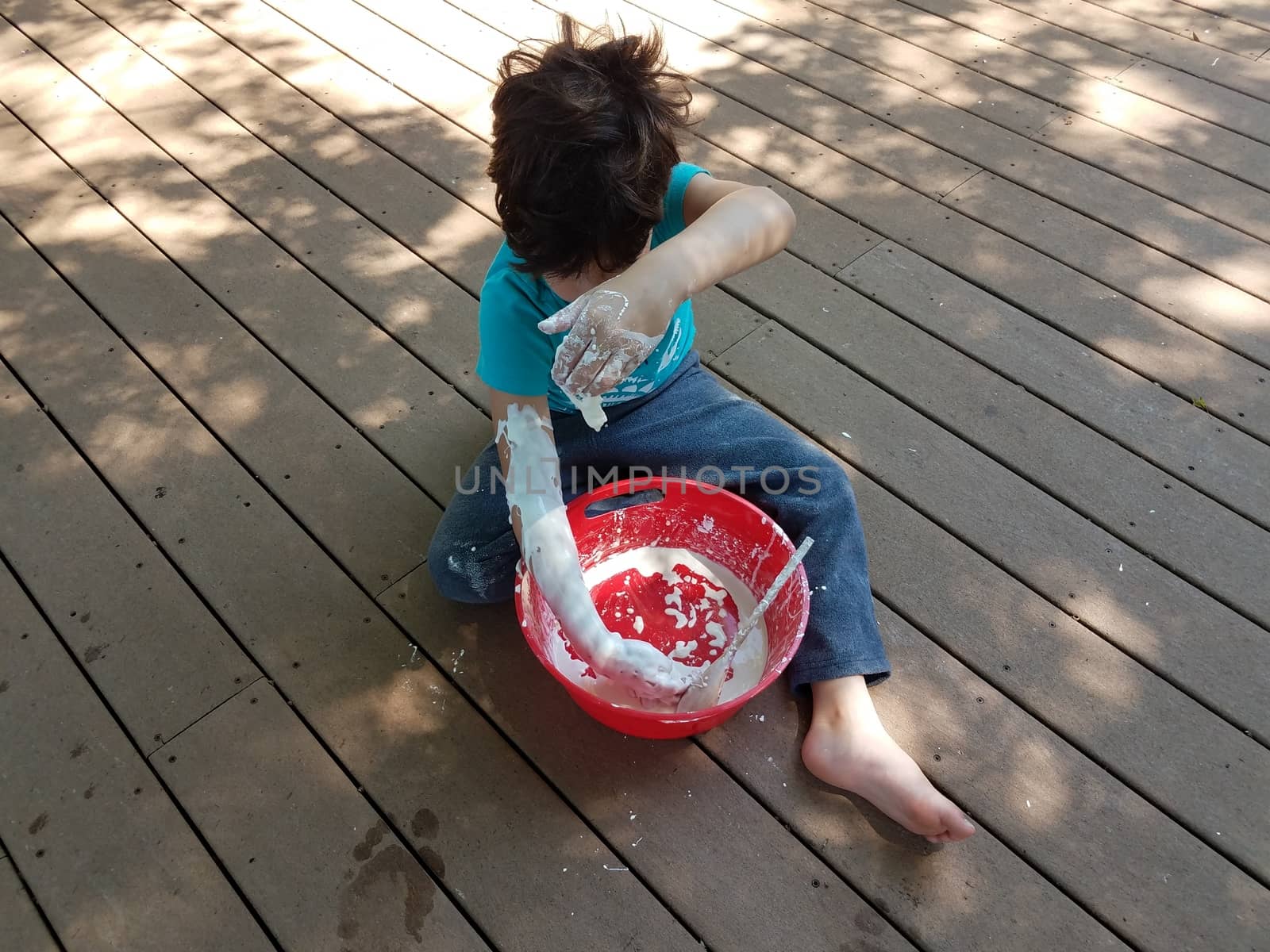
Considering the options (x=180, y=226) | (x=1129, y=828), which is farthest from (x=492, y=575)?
(x=180, y=226)

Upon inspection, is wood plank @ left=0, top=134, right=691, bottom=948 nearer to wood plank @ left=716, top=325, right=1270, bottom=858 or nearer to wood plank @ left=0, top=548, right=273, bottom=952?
wood plank @ left=0, top=548, right=273, bottom=952

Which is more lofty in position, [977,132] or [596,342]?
[596,342]

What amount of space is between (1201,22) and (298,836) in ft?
9.21

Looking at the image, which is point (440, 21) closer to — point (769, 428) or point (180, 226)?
point (180, 226)

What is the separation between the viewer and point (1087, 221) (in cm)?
193

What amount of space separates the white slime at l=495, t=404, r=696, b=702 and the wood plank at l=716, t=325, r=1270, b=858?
0.57m

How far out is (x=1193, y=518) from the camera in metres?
1.47

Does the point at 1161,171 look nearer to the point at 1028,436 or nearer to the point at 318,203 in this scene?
the point at 1028,436

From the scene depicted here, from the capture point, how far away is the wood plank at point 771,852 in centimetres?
113

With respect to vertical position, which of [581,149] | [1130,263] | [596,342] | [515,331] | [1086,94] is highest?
[581,149]

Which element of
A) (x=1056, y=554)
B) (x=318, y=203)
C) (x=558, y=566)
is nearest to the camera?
(x=558, y=566)

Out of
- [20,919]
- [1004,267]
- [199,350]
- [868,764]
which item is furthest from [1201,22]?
[20,919]

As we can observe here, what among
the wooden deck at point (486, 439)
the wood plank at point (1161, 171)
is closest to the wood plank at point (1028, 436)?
the wooden deck at point (486, 439)

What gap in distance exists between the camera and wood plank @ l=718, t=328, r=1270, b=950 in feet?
3.71
